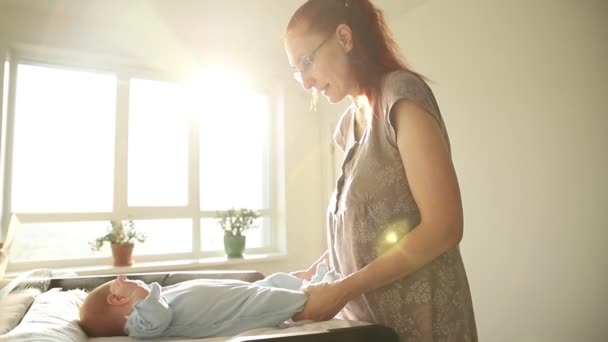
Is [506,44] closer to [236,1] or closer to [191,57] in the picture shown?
[236,1]

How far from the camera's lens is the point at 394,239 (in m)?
0.86

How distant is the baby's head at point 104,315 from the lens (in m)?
1.10

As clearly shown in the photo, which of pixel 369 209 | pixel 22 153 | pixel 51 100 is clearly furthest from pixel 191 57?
pixel 369 209

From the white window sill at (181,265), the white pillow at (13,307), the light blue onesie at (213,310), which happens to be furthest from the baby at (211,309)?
the white window sill at (181,265)

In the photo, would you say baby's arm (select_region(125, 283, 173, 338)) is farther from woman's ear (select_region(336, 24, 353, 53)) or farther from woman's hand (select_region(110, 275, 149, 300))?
woman's ear (select_region(336, 24, 353, 53))

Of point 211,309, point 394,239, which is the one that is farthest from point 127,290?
point 394,239

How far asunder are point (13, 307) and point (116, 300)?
24cm

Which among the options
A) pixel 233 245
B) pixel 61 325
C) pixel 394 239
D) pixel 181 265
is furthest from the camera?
pixel 233 245

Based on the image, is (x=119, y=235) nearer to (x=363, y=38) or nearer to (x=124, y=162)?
(x=124, y=162)

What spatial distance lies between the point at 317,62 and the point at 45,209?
2872mm

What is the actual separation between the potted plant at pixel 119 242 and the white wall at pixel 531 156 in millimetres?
2375

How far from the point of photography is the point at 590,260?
1.93 metres

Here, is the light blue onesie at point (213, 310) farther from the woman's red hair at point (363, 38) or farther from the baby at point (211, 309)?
the woman's red hair at point (363, 38)

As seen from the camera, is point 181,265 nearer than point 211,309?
No
